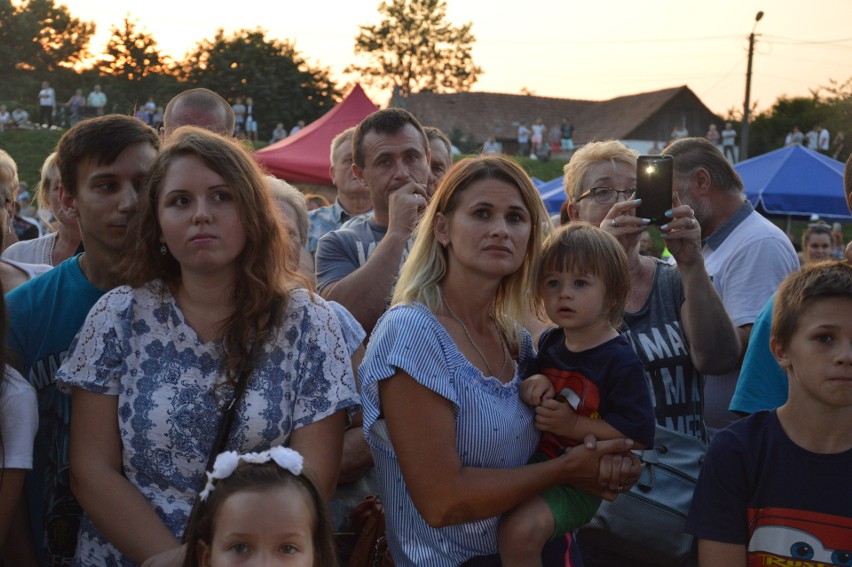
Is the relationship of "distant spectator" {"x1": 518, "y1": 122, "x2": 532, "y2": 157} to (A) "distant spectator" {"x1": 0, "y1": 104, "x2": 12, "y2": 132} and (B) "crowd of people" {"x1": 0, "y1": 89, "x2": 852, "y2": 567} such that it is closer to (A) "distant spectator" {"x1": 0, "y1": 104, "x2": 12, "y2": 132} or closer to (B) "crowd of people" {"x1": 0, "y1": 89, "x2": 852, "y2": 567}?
(A) "distant spectator" {"x1": 0, "y1": 104, "x2": 12, "y2": 132}

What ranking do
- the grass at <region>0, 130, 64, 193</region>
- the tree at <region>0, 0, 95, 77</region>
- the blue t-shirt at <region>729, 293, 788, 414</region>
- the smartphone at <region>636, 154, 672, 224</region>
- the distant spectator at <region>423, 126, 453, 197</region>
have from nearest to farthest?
the blue t-shirt at <region>729, 293, 788, 414</region> < the smartphone at <region>636, 154, 672, 224</region> < the distant spectator at <region>423, 126, 453, 197</region> < the grass at <region>0, 130, 64, 193</region> < the tree at <region>0, 0, 95, 77</region>

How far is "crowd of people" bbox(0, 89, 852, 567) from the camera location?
96.8 inches

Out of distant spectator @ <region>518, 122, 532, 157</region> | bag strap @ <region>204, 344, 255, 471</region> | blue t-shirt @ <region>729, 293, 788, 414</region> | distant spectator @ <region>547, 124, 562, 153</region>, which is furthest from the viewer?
distant spectator @ <region>547, 124, 562, 153</region>

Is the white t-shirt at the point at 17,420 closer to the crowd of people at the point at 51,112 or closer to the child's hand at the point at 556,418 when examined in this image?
the child's hand at the point at 556,418

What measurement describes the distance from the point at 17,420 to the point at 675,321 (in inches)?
92.2

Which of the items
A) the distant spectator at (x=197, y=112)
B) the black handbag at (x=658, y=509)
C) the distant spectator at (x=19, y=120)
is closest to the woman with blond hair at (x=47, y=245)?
the distant spectator at (x=197, y=112)

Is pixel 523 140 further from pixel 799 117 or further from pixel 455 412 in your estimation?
pixel 455 412

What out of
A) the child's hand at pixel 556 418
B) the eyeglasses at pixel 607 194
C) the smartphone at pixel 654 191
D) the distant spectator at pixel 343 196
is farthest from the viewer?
the distant spectator at pixel 343 196

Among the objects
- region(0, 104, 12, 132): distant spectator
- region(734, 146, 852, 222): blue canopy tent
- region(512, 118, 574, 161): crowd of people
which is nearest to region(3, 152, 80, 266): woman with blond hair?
region(734, 146, 852, 222): blue canopy tent

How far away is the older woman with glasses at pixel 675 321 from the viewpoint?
338 centimetres

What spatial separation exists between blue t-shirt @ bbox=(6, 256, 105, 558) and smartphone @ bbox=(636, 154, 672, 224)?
2.06 m

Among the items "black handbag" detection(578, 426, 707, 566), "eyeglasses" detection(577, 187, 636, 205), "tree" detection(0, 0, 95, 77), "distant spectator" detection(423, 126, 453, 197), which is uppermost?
"tree" detection(0, 0, 95, 77)

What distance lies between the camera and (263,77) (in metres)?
49.2

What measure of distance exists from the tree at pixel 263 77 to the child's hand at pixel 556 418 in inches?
1829
